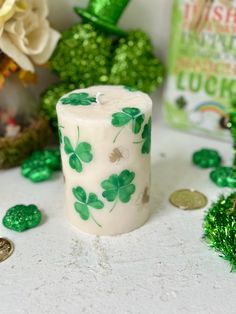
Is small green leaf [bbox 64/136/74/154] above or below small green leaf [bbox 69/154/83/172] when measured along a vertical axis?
above

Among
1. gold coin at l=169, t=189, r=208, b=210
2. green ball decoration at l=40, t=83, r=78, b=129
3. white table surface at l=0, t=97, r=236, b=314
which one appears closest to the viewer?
white table surface at l=0, t=97, r=236, b=314

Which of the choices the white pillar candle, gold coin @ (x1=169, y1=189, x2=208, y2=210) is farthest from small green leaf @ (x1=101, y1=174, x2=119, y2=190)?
gold coin @ (x1=169, y1=189, x2=208, y2=210)

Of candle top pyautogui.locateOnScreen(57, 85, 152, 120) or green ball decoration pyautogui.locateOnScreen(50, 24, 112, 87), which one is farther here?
green ball decoration pyautogui.locateOnScreen(50, 24, 112, 87)

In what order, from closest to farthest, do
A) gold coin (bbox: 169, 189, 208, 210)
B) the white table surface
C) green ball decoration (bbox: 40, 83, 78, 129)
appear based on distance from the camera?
the white table surface < gold coin (bbox: 169, 189, 208, 210) < green ball decoration (bbox: 40, 83, 78, 129)

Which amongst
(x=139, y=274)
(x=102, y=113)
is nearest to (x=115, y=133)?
(x=102, y=113)

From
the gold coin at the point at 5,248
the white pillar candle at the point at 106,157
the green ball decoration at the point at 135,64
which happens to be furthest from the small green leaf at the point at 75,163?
the green ball decoration at the point at 135,64

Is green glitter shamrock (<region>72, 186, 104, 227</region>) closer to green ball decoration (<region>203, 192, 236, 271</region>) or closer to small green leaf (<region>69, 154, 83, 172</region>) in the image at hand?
small green leaf (<region>69, 154, 83, 172</region>)
